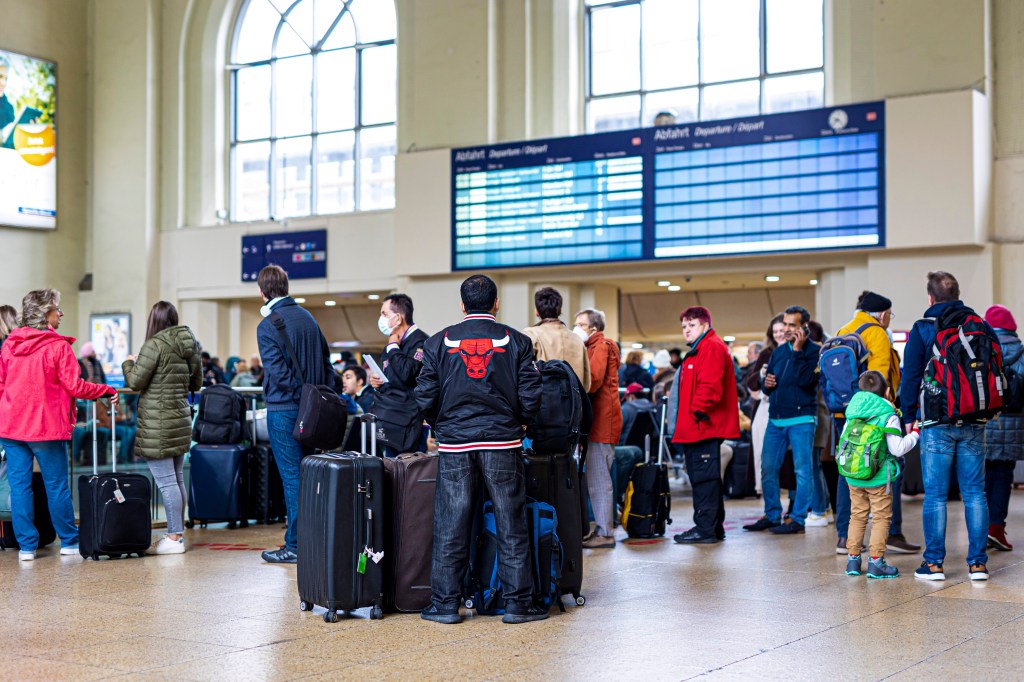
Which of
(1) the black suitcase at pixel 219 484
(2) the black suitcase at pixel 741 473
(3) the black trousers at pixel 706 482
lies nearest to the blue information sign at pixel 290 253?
(2) the black suitcase at pixel 741 473

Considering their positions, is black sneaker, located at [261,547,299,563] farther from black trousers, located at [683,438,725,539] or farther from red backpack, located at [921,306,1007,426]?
red backpack, located at [921,306,1007,426]

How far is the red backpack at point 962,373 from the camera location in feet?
19.7

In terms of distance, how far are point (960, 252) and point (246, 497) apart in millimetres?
7588

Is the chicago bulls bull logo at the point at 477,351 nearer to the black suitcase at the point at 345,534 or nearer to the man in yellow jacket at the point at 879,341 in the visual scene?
the black suitcase at the point at 345,534

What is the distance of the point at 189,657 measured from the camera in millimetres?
4430

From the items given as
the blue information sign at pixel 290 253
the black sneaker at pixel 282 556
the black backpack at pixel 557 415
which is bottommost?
the black sneaker at pixel 282 556

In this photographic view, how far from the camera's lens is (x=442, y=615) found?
16.9ft

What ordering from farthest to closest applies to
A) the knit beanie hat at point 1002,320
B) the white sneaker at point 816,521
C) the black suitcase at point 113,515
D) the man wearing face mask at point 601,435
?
1. the white sneaker at point 816,521
2. the man wearing face mask at point 601,435
3. the knit beanie hat at point 1002,320
4. the black suitcase at point 113,515

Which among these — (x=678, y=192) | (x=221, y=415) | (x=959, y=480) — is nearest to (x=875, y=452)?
(x=959, y=480)

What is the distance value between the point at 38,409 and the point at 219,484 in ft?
6.35

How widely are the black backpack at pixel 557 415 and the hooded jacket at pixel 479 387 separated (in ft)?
1.03

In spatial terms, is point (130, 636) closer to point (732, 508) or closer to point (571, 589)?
point (571, 589)

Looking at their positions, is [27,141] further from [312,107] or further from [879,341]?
[879,341]

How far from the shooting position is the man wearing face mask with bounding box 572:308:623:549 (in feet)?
25.1
